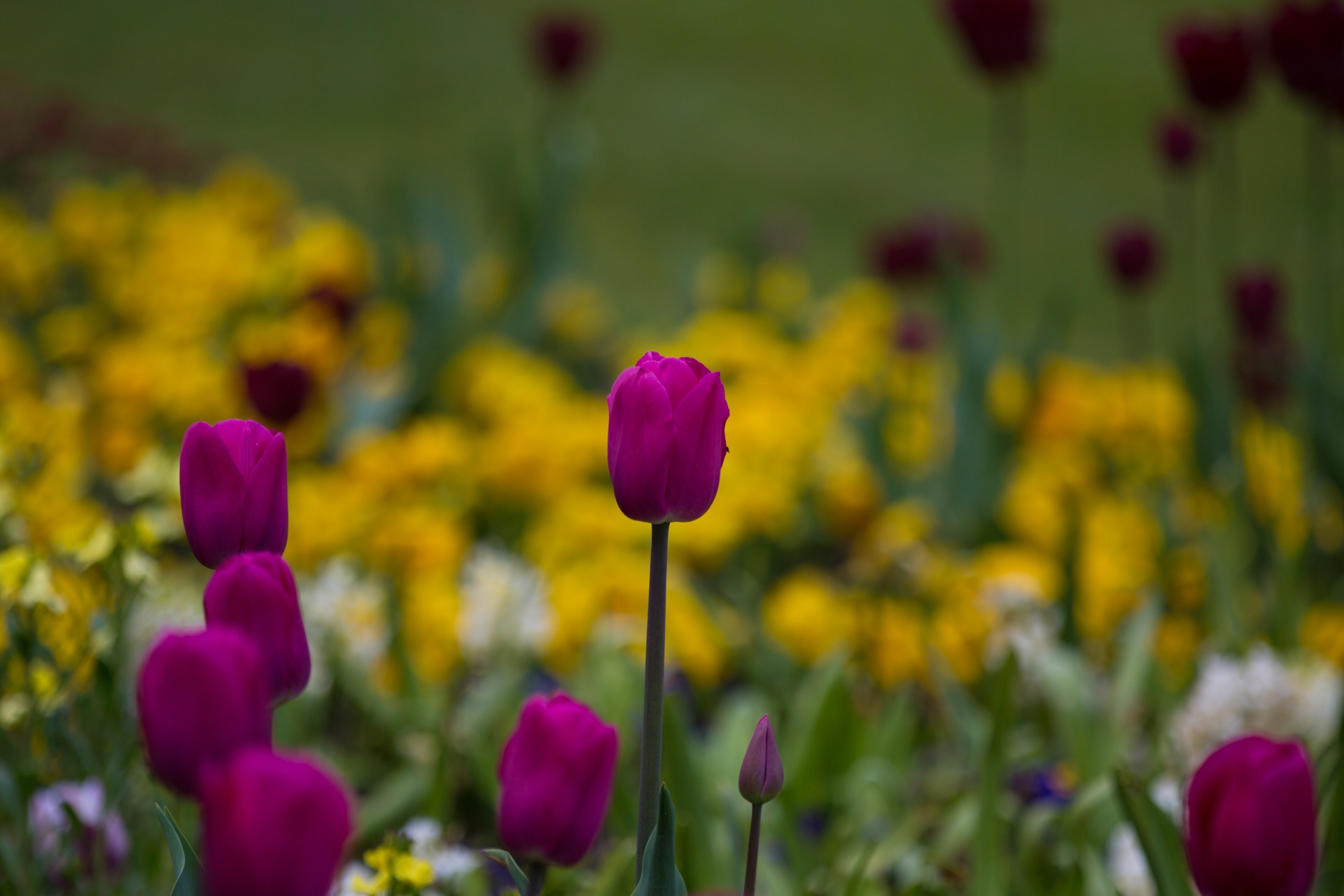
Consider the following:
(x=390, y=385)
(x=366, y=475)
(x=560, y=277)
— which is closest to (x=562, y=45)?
(x=560, y=277)

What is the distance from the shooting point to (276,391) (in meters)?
1.50

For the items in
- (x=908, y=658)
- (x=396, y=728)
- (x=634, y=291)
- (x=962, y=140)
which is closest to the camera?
(x=396, y=728)

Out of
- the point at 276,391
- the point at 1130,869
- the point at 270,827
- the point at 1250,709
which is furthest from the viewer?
the point at 276,391

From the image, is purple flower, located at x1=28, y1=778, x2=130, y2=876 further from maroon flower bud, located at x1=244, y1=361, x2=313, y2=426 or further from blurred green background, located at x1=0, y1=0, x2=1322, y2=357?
blurred green background, located at x1=0, y1=0, x2=1322, y2=357

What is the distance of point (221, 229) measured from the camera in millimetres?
3375

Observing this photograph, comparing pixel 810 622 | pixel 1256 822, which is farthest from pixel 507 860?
pixel 810 622

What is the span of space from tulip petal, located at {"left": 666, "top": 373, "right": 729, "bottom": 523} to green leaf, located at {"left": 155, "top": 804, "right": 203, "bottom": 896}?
28 centimetres

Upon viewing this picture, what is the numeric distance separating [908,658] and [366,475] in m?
0.93

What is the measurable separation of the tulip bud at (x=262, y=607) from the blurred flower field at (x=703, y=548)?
0.40 feet

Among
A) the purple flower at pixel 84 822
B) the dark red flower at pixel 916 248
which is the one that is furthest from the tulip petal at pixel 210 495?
the dark red flower at pixel 916 248

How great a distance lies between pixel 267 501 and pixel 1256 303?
2.23 meters

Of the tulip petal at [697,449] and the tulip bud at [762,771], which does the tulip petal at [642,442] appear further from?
the tulip bud at [762,771]

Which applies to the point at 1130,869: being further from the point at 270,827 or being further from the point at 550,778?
the point at 270,827

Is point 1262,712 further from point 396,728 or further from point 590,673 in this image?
point 396,728
